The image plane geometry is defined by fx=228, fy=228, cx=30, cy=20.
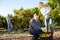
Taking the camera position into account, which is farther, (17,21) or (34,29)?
(17,21)

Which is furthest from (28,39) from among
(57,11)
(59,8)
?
(57,11)

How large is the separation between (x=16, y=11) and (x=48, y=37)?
29.4 ft

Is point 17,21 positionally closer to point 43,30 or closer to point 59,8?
point 59,8

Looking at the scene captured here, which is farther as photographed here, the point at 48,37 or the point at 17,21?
the point at 17,21

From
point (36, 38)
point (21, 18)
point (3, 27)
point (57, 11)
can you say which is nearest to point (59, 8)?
point (57, 11)

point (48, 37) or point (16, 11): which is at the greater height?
point (16, 11)

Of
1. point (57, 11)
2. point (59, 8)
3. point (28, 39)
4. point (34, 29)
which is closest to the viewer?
point (34, 29)

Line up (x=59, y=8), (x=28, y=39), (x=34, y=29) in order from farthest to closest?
(x=59, y=8)
(x=28, y=39)
(x=34, y=29)

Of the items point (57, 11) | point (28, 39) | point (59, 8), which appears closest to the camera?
point (28, 39)

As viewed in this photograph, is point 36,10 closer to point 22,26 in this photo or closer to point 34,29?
point 22,26

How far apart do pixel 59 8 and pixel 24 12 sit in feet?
9.78

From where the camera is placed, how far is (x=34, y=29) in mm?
6812

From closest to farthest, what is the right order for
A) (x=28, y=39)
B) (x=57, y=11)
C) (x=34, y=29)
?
(x=34, y=29) < (x=28, y=39) < (x=57, y=11)

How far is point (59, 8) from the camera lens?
14.0 m
